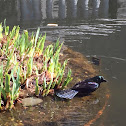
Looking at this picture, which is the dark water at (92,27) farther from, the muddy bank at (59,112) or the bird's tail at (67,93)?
the bird's tail at (67,93)

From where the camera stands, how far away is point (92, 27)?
676 centimetres

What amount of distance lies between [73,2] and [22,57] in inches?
255

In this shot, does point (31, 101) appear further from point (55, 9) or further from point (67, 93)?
A: point (55, 9)

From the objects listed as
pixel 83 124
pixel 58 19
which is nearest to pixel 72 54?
pixel 83 124

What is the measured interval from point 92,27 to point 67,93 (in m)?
3.61

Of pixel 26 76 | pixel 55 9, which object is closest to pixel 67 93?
pixel 26 76

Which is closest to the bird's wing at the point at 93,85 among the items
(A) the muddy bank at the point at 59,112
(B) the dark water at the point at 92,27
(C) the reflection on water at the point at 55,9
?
(A) the muddy bank at the point at 59,112

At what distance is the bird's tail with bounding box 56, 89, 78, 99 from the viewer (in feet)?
11.1

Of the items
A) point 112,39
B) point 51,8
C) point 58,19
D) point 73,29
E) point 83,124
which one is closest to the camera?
point 83,124

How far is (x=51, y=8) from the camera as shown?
920cm

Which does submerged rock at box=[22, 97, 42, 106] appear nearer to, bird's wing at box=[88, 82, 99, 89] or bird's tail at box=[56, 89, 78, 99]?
bird's tail at box=[56, 89, 78, 99]

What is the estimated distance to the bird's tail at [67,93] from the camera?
133 inches

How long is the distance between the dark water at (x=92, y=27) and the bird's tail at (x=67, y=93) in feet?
1.48

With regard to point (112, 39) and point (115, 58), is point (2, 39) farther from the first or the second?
point (112, 39)
